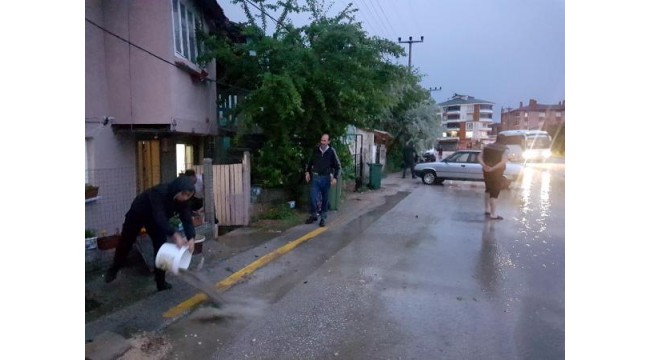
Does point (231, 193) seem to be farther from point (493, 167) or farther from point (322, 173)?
point (493, 167)

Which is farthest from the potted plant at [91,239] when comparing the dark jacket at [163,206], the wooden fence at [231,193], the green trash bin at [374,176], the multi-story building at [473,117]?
the green trash bin at [374,176]

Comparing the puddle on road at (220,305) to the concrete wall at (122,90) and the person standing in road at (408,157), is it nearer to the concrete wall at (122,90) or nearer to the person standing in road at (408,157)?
the concrete wall at (122,90)

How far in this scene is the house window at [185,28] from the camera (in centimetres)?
704

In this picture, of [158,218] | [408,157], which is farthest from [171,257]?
[408,157]

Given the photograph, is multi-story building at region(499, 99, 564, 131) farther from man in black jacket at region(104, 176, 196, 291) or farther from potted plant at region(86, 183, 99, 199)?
potted plant at region(86, 183, 99, 199)

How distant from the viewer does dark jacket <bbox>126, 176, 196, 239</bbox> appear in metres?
4.02

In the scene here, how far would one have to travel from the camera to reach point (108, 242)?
457 centimetres

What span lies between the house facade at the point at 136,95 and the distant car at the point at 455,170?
4.73m

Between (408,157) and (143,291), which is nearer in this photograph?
(143,291)

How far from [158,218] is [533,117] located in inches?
125

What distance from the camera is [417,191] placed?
43.5ft
